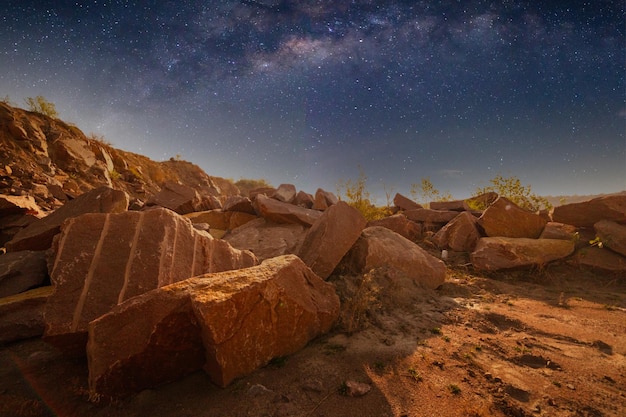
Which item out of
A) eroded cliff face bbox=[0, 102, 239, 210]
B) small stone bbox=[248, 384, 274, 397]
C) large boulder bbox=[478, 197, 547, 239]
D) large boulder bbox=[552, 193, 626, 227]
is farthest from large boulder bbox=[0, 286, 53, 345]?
large boulder bbox=[552, 193, 626, 227]

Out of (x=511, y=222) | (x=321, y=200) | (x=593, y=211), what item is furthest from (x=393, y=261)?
(x=593, y=211)

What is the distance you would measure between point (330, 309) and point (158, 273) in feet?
6.91

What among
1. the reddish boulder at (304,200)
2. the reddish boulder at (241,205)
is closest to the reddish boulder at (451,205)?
the reddish boulder at (304,200)

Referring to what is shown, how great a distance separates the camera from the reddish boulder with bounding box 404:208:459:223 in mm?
9969

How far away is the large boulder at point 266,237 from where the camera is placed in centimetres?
645

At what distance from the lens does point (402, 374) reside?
2639 millimetres

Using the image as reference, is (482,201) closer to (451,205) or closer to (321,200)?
(451,205)

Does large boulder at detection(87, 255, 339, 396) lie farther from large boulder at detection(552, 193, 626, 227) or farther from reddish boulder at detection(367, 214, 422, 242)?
large boulder at detection(552, 193, 626, 227)

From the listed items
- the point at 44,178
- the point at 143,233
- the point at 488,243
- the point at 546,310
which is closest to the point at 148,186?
the point at 44,178

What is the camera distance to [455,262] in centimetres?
739

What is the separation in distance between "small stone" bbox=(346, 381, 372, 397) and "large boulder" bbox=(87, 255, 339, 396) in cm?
80

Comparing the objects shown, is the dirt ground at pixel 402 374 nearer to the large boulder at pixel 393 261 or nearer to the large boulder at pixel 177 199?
the large boulder at pixel 393 261

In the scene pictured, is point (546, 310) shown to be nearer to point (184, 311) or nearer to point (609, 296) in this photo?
point (609, 296)

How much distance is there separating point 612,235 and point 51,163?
57.7ft
